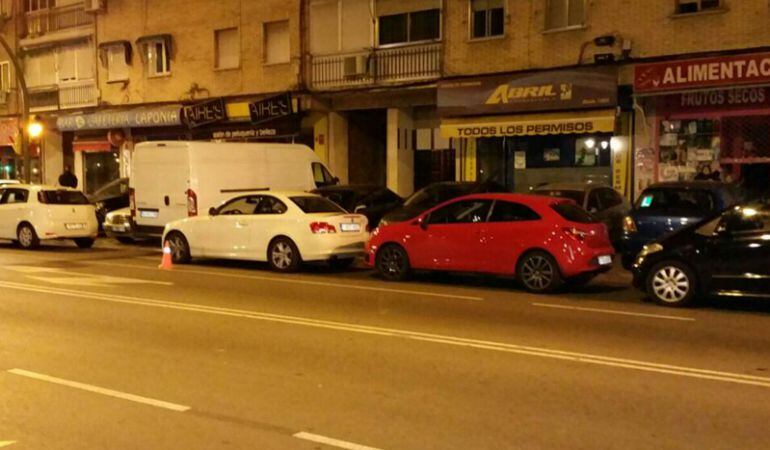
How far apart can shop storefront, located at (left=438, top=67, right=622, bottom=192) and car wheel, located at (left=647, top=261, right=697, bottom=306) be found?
26.0ft

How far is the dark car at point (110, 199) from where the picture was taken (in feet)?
76.5

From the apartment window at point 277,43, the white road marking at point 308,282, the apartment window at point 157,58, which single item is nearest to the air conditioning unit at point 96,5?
the apartment window at point 157,58

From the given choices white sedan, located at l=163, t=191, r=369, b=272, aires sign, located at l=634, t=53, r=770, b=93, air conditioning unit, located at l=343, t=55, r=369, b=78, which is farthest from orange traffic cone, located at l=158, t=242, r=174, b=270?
aires sign, located at l=634, t=53, r=770, b=93

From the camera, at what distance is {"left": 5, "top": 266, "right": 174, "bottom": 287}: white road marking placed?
43.4ft

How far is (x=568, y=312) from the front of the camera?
10.6 metres

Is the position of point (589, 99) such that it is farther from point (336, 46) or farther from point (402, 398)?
point (402, 398)

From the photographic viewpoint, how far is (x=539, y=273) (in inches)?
485

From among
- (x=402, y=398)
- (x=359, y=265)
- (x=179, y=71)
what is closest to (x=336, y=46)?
(x=179, y=71)

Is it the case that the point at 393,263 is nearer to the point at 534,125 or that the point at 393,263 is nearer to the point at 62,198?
the point at 534,125

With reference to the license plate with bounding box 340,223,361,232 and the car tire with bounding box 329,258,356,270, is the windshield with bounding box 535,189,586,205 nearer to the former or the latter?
the license plate with bounding box 340,223,361,232

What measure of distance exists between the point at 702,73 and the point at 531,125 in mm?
4098

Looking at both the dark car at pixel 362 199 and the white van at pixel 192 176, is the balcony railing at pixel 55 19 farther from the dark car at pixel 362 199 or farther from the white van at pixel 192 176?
the dark car at pixel 362 199

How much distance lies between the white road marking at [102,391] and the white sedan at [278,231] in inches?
309

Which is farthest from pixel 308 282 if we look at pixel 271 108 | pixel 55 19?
pixel 55 19
